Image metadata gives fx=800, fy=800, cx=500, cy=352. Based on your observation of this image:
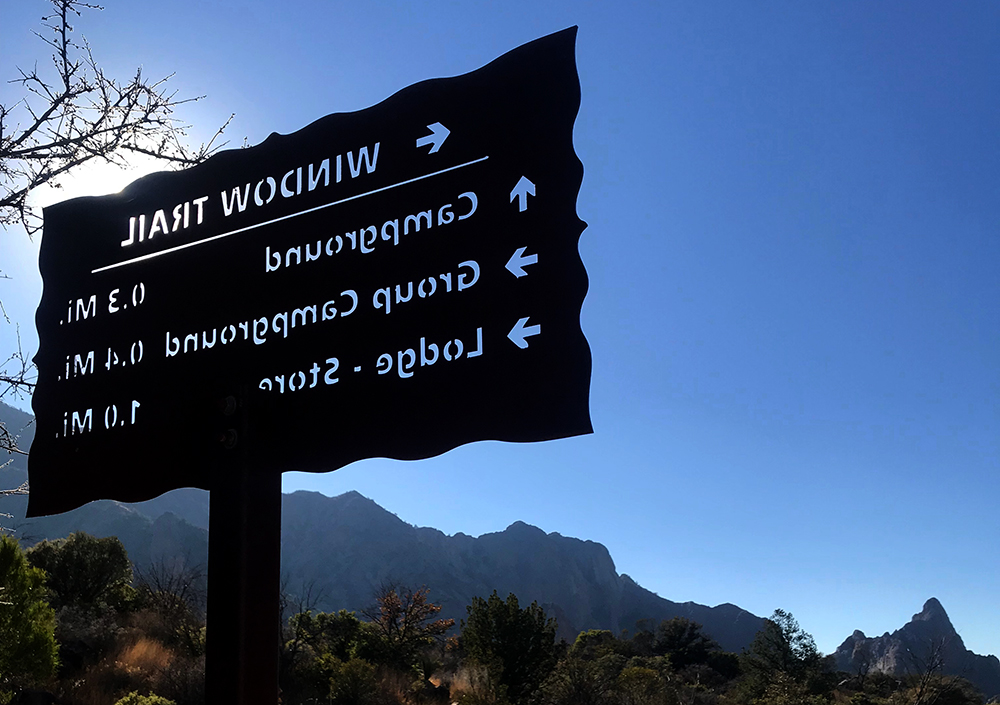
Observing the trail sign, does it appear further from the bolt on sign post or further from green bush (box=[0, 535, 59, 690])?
green bush (box=[0, 535, 59, 690])

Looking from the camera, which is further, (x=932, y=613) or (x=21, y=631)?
(x=932, y=613)

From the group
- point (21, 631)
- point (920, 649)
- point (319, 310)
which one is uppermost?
point (319, 310)

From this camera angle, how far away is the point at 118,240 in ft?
10.2

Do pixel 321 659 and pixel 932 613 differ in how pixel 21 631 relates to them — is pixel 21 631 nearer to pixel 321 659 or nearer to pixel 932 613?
pixel 321 659

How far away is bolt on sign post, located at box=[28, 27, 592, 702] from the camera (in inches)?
85.2

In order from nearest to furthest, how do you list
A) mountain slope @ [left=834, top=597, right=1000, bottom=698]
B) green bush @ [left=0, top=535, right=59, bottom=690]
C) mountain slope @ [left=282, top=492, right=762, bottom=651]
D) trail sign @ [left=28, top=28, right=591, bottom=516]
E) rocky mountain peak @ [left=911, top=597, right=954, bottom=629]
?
trail sign @ [left=28, top=28, right=591, bottom=516] → green bush @ [left=0, top=535, right=59, bottom=690] → mountain slope @ [left=834, top=597, right=1000, bottom=698] → mountain slope @ [left=282, top=492, right=762, bottom=651] → rocky mountain peak @ [left=911, top=597, right=954, bottom=629]

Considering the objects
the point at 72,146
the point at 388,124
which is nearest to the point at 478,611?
the point at 72,146

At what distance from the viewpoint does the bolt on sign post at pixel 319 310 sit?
2164mm

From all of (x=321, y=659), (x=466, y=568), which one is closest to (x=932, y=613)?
(x=466, y=568)

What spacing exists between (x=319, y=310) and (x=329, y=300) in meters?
0.05

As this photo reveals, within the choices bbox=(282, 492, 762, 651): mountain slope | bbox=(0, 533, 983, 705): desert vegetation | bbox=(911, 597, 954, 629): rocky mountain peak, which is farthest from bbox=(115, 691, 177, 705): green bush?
bbox=(911, 597, 954, 629): rocky mountain peak

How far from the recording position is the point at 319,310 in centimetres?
253

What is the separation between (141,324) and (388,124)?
1.18m

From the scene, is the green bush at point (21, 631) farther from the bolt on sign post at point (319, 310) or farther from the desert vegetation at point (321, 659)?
the bolt on sign post at point (319, 310)
